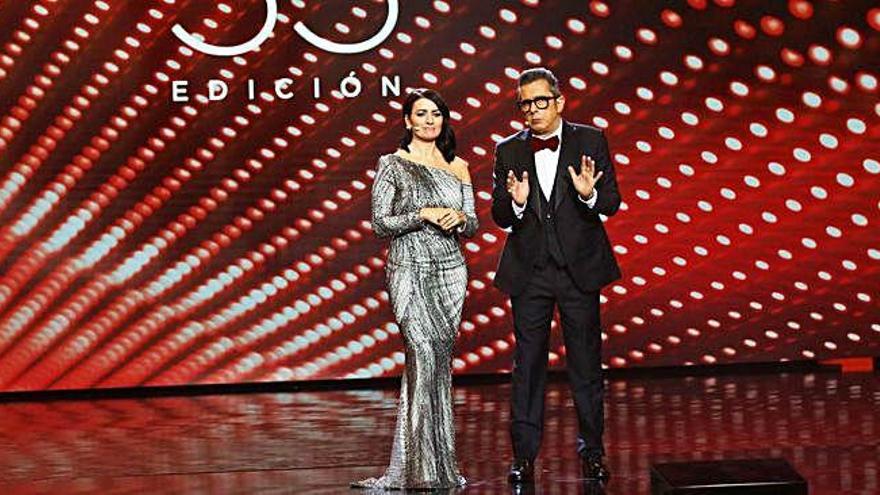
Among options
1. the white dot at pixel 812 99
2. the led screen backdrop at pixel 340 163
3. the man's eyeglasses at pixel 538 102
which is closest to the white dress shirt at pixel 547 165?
the man's eyeglasses at pixel 538 102

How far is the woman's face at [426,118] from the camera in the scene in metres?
5.04

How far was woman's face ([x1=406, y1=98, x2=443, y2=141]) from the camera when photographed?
5.04 metres

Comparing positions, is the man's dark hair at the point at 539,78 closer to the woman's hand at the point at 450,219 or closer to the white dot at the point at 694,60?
the woman's hand at the point at 450,219

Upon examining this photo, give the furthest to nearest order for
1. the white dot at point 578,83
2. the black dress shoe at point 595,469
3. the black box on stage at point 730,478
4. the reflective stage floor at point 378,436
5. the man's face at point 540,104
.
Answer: the white dot at point 578,83
the reflective stage floor at point 378,436
the black dress shoe at point 595,469
the man's face at point 540,104
the black box on stage at point 730,478

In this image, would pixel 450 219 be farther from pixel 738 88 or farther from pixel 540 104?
pixel 738 88

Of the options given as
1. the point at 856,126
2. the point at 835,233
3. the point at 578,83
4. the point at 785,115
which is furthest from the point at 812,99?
the point at 578,83

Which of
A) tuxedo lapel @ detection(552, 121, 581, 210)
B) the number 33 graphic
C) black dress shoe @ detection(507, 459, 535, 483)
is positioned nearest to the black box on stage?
black dress shoe @ detection(507, 459, 535, 483)

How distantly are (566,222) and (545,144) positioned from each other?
27 cm

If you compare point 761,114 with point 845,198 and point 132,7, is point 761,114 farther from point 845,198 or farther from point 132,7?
point 132,7

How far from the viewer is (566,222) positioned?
17.0 feet

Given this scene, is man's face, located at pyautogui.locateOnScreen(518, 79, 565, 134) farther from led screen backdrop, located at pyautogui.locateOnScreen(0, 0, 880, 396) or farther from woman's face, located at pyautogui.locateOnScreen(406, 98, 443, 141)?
led screen backdrop, located at pyautogui.locateOnScreen(0, 0, 880, 396)

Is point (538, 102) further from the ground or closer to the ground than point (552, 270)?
further from the ground

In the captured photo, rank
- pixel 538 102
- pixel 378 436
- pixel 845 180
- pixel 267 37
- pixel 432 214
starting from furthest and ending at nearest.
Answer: pixel 845 180 → pixel 267 37 → pixel 378 436 → pixel 538 102 → pixel 432 214

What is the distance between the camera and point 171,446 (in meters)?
6.34
